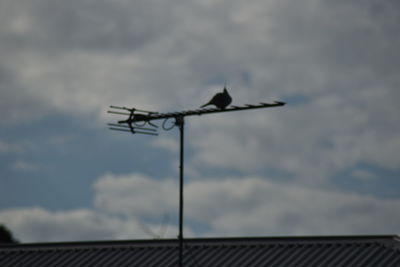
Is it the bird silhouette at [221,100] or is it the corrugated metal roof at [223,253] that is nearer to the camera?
the bird silhouette at [221,100]

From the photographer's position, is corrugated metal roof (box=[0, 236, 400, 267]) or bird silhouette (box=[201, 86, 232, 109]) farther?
corrugated metal roof (box=[0, 236, 400, 267])

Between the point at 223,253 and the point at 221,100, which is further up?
→ the point at 221,100

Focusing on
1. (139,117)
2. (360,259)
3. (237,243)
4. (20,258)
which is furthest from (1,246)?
(360,259)

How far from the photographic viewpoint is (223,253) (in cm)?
2428

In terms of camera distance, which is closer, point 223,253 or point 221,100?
point 221,100

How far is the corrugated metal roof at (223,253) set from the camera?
2271 cm

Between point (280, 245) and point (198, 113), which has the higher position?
point (198, 113)

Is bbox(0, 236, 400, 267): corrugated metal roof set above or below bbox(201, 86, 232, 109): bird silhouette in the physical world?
below

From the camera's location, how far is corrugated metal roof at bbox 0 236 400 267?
74.5 ft

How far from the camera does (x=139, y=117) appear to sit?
1939cm

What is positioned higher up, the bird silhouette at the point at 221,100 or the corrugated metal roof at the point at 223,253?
the bird silhouette at the point at 221,100

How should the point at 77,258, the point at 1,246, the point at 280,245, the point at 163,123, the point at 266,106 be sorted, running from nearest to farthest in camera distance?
1. the point at 266,106
2. the point at 163,123
3. the point at 280,245
4. the point at 77,258
5. the point at 1,246

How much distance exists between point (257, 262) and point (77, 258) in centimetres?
670

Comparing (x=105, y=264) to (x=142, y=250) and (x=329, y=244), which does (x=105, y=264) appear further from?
(x=329, y=244)
